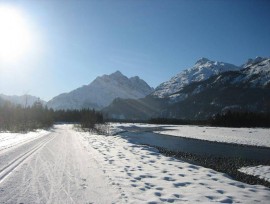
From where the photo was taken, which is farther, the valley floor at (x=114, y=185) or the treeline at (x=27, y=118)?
the treeline at (x=27, y=118)

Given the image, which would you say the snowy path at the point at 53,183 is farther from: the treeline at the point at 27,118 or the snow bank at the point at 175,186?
the treeline at the point at 27,118

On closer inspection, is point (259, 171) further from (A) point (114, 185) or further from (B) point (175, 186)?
(A) point (114, 185)

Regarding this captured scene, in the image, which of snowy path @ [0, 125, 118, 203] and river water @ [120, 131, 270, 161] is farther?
river water @ [120, 131, 270, 161]

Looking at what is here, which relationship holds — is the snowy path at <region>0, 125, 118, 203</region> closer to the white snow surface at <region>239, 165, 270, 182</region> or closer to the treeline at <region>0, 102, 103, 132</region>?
the white snow surface at <region>239, 165, 270, 182</region>

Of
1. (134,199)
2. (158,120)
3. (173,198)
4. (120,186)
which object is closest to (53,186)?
(120,186)

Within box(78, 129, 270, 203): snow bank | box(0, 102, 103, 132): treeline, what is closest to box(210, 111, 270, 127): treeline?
box(0, 102, 103, 132): treeline

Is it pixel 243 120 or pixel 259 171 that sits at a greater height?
pixel 243 120

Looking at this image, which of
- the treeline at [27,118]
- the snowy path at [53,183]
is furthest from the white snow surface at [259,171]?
the treeline at [27,118]

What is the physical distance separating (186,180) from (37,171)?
7.11 meters

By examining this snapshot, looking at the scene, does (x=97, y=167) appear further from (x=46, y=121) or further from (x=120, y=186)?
(x=46, y=121)

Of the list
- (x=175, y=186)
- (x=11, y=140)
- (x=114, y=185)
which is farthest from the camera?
(x=11, y=140)

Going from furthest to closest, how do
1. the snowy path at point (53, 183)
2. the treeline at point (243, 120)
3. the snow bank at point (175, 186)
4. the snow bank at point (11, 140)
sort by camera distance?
1. the treeline at point (243, 120)
2. the snow bank at point (11, 140)
3. the snow bank at point (175, 186)
4. the snowy path at point (53, 183)

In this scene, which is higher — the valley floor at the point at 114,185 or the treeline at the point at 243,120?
the treeline at the point at 243,120

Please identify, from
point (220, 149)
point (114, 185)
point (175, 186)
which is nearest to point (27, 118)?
point (220, 149)
